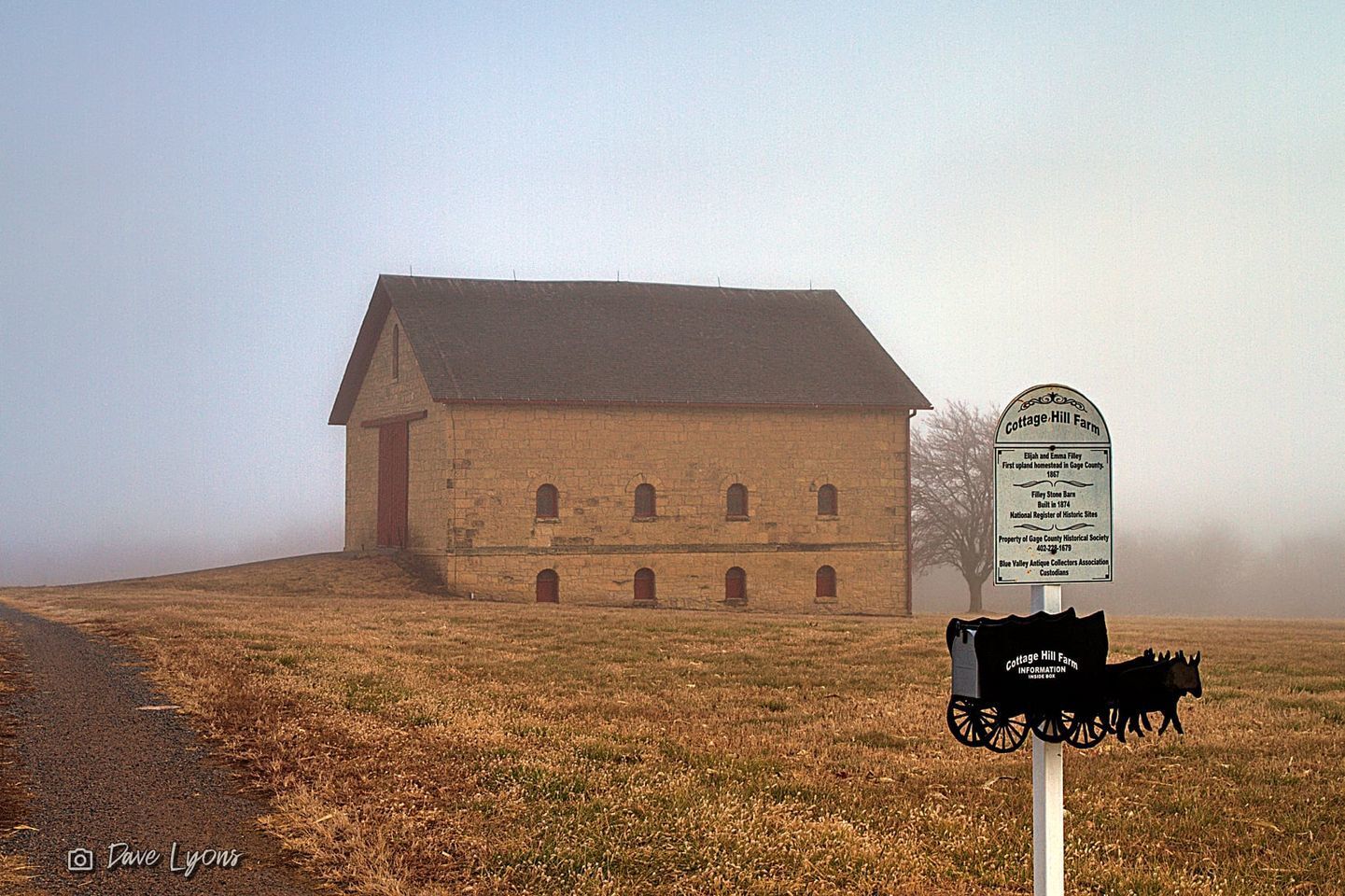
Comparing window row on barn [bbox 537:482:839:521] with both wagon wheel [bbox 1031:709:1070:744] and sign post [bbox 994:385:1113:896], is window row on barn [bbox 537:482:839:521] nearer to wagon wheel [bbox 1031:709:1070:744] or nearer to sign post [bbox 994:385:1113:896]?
sign post [bbox 994:385:1113:896]

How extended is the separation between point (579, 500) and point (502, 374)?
185 inches

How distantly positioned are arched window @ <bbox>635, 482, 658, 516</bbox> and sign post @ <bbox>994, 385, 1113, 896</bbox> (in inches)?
1327

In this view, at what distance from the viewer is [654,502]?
40219 mm

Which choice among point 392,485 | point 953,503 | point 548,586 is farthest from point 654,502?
point 953,503

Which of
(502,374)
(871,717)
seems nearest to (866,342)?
(502,374)

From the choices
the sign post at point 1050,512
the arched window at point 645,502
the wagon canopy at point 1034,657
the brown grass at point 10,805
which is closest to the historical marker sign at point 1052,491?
the sign post at point 1050,512

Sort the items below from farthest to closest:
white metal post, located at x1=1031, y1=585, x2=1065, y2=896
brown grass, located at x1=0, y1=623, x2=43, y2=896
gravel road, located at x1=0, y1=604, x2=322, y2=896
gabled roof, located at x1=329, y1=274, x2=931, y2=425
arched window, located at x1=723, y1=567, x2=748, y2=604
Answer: arched window, located at x1=723, y1=567, x2=748, y2=604
gabled roof, located at x1=329, y1=274, x2=931, y2=425
gravel road, located at x1=0, y1=604, x2=322, y2=896
brown grass, located at x1=0, y1=623, x2=43, y2=896
white metal post, located at x1=1031, y1=585, x2=1065, y2=896

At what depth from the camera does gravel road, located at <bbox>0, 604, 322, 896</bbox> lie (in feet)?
24.7

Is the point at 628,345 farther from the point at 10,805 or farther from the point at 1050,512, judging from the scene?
the point at 1050,512

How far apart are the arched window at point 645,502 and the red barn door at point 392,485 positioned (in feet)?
25.4

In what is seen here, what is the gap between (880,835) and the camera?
8727 millimetres

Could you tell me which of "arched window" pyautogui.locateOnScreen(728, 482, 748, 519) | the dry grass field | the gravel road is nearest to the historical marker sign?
the dry grass field

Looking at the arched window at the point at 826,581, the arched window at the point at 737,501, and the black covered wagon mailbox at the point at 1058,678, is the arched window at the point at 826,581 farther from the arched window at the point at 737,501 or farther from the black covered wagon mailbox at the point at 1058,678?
the black covered wagon mailbox at the point at 1058,678

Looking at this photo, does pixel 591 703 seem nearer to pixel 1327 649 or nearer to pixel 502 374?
pixel 1327 649
